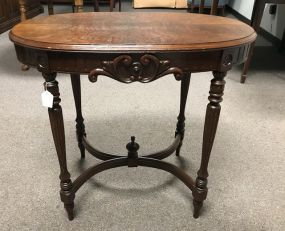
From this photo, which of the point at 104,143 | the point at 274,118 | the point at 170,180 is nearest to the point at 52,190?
the point at 104,143

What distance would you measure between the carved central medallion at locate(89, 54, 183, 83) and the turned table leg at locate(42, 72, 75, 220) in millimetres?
126

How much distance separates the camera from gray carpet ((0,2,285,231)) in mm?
1116

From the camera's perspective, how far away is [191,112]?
1835 mm

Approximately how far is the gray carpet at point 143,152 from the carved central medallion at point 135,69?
1.85 feet

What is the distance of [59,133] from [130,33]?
0.38 meters

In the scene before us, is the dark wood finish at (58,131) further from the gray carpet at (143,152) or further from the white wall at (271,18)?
the white wall at (271,18)

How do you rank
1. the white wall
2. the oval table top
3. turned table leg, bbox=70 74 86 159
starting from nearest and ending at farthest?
the oval table top
turned table leg, bbox=70 74 86 159
the white wall

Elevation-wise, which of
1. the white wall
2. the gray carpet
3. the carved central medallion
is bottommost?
the gray carpet

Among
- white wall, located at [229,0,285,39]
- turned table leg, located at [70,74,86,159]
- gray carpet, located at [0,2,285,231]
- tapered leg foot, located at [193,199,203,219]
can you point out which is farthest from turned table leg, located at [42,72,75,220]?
white wall, located at [229,0,285,39]

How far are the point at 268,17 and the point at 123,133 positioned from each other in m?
2.47

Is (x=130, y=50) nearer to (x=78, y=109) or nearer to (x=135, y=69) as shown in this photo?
(x=135, y=69)

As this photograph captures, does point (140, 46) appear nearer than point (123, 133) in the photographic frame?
Yes

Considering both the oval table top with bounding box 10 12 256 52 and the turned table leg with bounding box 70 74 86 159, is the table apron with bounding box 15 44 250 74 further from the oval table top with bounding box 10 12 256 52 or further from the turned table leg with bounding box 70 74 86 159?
the turned table leg with bounding box 70 74 86 159

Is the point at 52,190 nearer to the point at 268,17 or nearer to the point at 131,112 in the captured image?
the point at 131,112
